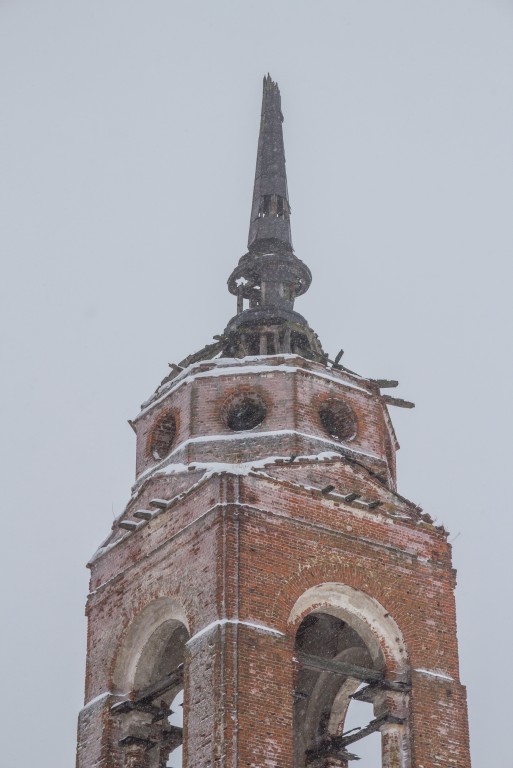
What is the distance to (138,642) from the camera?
24.2 meters

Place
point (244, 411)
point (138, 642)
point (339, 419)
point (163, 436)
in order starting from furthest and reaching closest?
point (163, 436) → point (339, 419) → point (244, 411) → point (138, 642)

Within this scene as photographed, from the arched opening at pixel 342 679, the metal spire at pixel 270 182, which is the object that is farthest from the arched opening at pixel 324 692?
the metal spire at pixel 270 182

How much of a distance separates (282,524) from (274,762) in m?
3.34

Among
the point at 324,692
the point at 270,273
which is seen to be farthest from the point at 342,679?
the point at 270,273

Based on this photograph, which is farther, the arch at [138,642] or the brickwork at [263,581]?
the arch at [138,642]

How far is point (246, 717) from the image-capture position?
21.4 m

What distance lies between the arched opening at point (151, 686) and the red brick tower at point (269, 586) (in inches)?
1.1

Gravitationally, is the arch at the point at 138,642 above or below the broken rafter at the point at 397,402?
below

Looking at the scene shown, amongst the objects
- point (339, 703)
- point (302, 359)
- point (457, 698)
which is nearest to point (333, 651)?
point (339, 703)

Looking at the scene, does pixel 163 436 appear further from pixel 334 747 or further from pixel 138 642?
pixel 334 747

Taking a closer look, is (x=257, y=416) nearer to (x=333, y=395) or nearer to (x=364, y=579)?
(x=333, y=395)

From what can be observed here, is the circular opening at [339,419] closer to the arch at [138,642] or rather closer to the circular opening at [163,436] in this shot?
the circular opening at [163,436]

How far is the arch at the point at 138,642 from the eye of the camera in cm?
2402

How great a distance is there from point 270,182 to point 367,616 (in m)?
9.12
